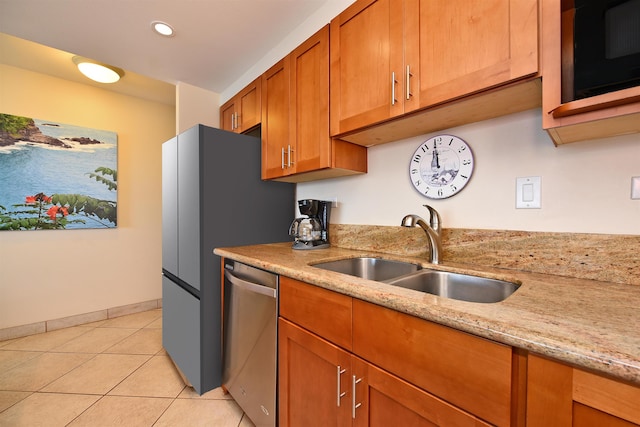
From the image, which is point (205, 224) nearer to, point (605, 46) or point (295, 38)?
point (295, 38)

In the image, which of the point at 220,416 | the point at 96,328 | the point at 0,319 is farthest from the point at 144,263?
the point at 220,416

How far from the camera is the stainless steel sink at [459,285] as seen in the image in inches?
39.4

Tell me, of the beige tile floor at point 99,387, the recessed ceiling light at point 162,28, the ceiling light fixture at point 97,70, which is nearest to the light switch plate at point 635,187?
the beige tile floor at point 99,387

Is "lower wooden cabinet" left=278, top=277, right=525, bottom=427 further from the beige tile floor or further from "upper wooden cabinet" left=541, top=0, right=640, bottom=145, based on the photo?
the beige tile floor

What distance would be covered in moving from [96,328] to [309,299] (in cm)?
287

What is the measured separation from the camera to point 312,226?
1.73 metres

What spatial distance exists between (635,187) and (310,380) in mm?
1305

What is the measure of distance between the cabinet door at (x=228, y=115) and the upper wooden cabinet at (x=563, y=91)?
2130 millimetres

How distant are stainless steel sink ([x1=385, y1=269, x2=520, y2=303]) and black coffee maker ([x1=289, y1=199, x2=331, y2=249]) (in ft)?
2.42

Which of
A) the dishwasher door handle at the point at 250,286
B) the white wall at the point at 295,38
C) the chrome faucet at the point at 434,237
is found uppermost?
the white wall at the point at 295,38

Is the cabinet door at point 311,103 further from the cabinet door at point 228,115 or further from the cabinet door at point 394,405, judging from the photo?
the cabinet door at point 394,405

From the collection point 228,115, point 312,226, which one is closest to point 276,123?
point 312,226

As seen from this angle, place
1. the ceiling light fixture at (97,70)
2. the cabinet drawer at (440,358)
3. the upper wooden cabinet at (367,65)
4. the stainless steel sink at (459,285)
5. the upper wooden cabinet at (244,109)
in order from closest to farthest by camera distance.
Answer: the cabinet drawer at (440,358)
the stainless steel sink at (459,285)
the upper wooden cabinet at (367,65)
the upper wooden cabinet at (244,109)
the ceiling light fixture at (97,70)

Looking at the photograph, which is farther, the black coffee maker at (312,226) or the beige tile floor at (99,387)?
the black coffee maker at (312,226)
